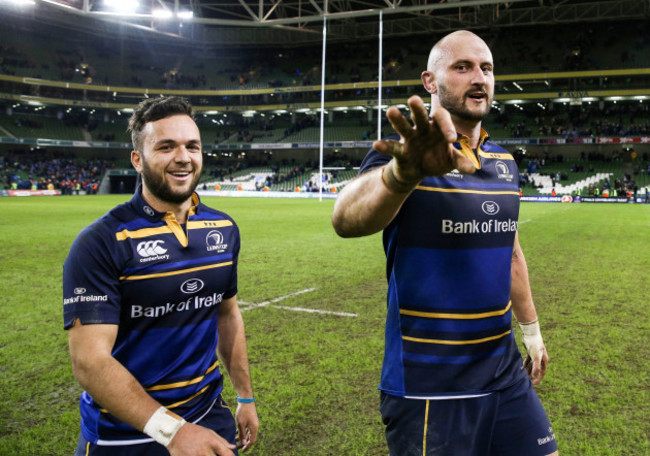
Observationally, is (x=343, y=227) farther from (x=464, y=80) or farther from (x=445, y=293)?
(x=464, y=80)

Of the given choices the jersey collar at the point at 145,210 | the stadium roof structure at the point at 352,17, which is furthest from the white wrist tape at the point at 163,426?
the stadium roof structure at the point at 352,17

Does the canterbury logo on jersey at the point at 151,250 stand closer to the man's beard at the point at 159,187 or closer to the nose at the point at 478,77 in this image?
the man's beard at the point at 159,187

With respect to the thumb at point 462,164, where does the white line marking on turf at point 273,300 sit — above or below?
below

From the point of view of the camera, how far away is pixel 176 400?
2.19 meters

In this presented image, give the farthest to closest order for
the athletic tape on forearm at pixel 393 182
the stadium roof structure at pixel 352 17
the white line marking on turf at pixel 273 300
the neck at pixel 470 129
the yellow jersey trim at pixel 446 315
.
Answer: the stadium roof structure at pixel 352 17
the white line marking on turf at pixel 273 300
the neck at pixel 470 129
the yellow jersey trim at pixel 446 315
the athletic tape on forearm at pixel 393 182

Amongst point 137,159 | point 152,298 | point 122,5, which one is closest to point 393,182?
point 152,298

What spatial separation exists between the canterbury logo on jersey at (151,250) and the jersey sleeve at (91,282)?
0.37ft

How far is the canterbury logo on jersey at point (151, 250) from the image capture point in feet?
6.93

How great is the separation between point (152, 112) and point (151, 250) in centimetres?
62

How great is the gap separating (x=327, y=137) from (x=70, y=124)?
102ft

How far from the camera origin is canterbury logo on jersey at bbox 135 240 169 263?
6.93 feet

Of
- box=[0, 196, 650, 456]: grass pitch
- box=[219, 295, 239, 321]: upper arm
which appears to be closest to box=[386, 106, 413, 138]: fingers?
box=[219, 295, 239, 321]: upper arm

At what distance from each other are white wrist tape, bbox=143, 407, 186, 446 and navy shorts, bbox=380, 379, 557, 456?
0.82m

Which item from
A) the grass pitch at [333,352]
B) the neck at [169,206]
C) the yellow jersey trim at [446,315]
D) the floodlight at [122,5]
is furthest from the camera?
the floodlight at [122,5]
